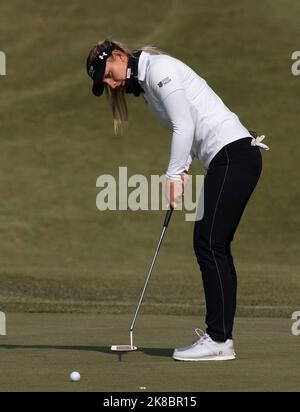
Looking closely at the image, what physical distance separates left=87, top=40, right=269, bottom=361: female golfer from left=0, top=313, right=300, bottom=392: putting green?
0.34m

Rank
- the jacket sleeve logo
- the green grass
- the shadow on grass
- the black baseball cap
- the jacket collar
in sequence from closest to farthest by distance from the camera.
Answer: the jacket sleeve logo < the jacket collar < the black baseball cap < the shadow on grass < the green grass

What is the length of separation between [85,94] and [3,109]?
97.9 inches

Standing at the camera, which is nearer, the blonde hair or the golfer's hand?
the golfer's hand

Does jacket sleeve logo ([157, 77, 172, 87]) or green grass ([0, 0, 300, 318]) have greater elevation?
green grass ([0, 0, 300, 318])

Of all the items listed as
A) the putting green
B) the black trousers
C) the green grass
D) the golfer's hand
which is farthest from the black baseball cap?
the green grass

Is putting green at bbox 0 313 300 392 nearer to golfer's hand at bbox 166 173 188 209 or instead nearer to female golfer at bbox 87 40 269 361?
female golfer at bbox 87 40 269 361

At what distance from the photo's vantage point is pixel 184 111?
7551 mm

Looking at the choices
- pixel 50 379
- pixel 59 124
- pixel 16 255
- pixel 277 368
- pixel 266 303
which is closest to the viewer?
pixel 50 379

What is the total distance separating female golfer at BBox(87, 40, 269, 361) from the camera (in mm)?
7707

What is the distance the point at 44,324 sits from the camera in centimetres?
1023

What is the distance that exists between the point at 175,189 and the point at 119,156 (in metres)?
23.8
